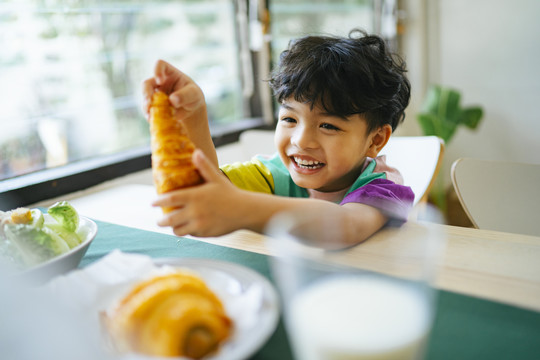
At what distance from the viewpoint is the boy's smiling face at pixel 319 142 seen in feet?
2.92

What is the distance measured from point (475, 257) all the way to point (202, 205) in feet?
1.37

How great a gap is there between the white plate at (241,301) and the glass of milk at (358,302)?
1.9 inches

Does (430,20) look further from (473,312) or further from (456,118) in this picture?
(473,312)

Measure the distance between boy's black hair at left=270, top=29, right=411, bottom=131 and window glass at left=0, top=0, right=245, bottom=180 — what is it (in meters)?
0.88

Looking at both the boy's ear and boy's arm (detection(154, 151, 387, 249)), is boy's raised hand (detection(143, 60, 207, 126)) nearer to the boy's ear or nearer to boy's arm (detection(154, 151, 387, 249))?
boy's arm (detection(154, 151, 387, 249))

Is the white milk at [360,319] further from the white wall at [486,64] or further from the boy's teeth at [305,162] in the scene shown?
the white wall at [486,64]

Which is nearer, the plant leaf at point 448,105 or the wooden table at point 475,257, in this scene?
the wooden table at point 475,257

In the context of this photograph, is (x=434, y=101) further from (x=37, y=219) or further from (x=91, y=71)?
(x=37, y=219)

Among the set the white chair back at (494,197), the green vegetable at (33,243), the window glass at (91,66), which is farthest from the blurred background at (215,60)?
the white chair back at (494,197)

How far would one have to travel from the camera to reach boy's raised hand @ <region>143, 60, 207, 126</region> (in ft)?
2.29

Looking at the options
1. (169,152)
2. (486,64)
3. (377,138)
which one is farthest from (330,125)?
(486,64)

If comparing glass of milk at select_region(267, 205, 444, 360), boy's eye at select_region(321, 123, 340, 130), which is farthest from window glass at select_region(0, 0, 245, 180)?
glass of milk at select_region(267, 205, 444, 360)

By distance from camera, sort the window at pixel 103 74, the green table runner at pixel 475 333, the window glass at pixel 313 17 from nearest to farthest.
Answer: the green table runner at pixel 475 333 → the window at pixel 103 74 → the window glass at pixel 313 17

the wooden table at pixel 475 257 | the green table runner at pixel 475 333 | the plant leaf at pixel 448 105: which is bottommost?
the plant leaf at pixel 448 105
